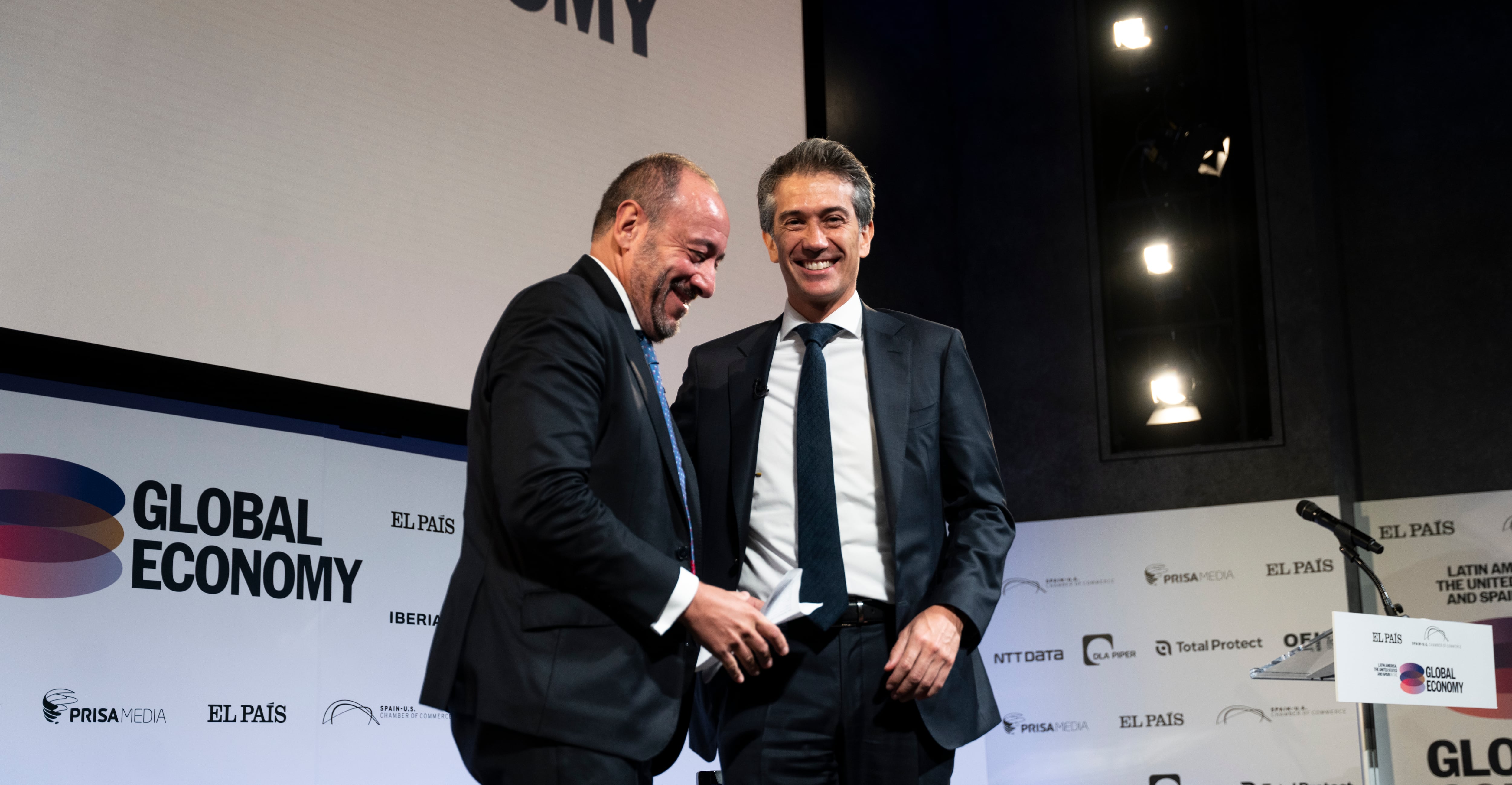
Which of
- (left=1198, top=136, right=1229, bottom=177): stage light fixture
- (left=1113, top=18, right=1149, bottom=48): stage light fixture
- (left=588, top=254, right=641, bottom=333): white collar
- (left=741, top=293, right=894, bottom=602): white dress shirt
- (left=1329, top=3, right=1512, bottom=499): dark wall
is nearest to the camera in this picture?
(left=588, top=254, right=641, bottom=333): white collar

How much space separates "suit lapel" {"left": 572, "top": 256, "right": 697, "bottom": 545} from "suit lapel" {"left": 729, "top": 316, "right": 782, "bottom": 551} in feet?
0.54

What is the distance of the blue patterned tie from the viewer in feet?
5.57

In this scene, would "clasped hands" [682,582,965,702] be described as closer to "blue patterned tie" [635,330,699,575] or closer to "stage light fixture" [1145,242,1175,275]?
"blue patterned tie" [635,330,699,575]

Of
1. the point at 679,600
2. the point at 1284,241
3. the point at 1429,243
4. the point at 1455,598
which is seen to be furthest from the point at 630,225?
the point at 1429,243

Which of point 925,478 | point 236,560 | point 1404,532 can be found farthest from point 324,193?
point 1404,532

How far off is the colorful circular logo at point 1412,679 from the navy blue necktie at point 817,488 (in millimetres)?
2294

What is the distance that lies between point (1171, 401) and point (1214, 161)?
1194mm

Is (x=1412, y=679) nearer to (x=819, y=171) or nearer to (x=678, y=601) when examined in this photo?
(x=819, y=171)

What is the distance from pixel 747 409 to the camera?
2.03 metres

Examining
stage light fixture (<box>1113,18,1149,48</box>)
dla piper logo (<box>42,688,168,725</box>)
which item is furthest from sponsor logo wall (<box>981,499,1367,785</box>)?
dla piper logo (<box>42,688,168,725</box>)

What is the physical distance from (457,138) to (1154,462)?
3.79 meters

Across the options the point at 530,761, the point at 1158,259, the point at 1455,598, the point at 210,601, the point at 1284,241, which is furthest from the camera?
the point at 1158,259

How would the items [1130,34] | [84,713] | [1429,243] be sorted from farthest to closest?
[1130,34], [1429,243], [84,713]

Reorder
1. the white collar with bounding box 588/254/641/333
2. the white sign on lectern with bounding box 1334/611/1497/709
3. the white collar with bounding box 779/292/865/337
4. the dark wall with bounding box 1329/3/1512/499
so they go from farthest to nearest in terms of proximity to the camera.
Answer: the dark wall with bounding box 1329/3/1512/499, the white sign on lectern with bounding box 1334/611/1497/709, the white collar with bounding box 779/292/865/337, the white collar with bounding box 588/254/641/333
